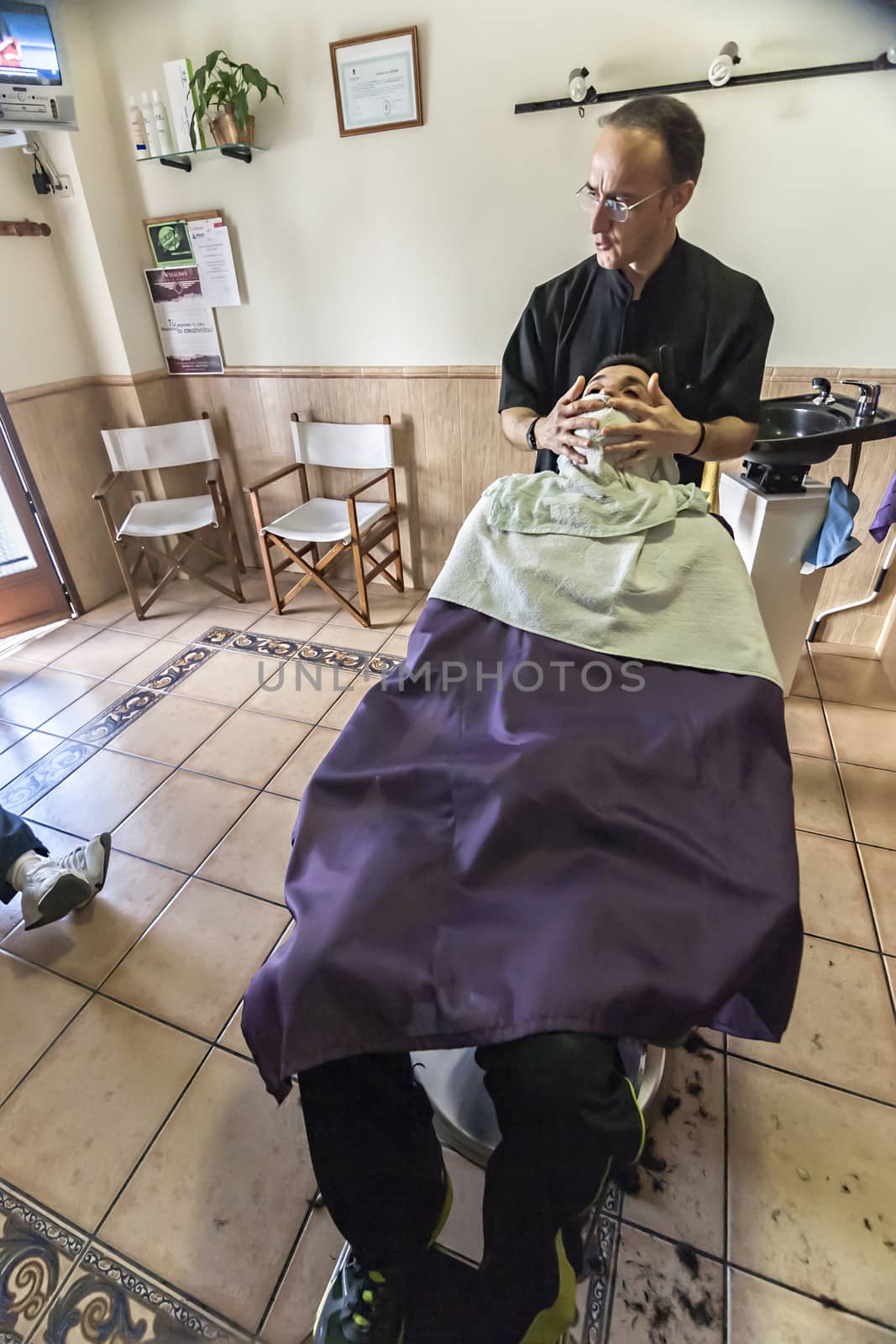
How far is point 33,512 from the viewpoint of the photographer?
107 inches

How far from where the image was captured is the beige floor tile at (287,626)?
2680mm

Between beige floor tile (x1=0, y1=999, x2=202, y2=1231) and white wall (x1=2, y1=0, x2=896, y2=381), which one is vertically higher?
white wall (x1=2, y1=0, x2=896, y2=381)

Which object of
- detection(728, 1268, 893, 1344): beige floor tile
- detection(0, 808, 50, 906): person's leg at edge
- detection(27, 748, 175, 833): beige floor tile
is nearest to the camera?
detection(728, 1268, 893, 1344): beige floor tile

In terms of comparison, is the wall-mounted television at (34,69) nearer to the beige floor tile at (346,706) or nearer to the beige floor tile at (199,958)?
the beige floor tile at (346,706)

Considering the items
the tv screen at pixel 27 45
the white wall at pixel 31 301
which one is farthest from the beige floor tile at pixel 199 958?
the tv screen at pixel 27 45

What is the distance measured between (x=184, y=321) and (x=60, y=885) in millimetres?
2410

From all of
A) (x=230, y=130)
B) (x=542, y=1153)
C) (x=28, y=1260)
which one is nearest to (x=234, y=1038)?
(x=28, y=1260)

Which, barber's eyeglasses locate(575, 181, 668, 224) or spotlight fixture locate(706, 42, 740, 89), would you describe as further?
spotlight fixture locate(706, 42, 740, 89)

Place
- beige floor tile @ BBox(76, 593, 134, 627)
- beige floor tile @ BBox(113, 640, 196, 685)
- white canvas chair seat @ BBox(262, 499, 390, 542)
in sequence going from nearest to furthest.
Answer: beige floor tile @ BBox(113, 640, 196, 685), white canvas chair seat @ BBox(262, 499, 390, 542), beige floor tile @ BBox(76, 593, 134, 627)

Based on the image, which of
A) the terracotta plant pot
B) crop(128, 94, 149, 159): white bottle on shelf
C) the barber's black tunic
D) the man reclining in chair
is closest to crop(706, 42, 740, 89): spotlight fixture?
the barber's black tunic

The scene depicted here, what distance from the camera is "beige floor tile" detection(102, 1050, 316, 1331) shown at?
99cm

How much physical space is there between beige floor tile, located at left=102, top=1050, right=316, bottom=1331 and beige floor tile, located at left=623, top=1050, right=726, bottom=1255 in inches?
22.0

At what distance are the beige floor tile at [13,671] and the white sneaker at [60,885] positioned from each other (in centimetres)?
119

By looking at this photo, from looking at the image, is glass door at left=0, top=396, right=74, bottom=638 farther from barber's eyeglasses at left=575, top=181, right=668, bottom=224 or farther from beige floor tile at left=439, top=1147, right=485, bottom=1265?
beige floor tile at left=439, top=1147, right=485, bottom=1265
